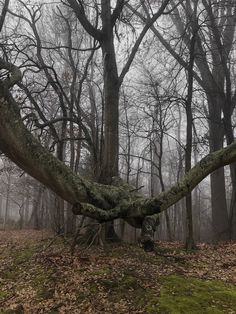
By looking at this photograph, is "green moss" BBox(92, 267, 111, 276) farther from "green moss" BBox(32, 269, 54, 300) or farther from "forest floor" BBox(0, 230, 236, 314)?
"green moss" BBox(32, 269, 54, 300)

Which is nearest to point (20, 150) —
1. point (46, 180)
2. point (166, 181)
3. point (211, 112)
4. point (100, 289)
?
point (46, 180)

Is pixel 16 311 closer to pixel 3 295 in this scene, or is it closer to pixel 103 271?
pixel 3 295

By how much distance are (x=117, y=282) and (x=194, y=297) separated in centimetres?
136

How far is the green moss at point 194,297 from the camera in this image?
5336 millimetres

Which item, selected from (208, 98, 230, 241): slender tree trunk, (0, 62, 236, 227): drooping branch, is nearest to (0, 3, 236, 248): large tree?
(0, 62, 236, 227): drooping branch

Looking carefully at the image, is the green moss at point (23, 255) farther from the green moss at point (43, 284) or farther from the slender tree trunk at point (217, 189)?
the slender tree trunk at point (217, 189)

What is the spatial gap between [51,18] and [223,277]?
1363cm

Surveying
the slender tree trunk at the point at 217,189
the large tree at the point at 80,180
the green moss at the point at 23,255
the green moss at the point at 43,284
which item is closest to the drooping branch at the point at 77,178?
the large tree at the point at 80,180

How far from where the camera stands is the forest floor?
5.59 m

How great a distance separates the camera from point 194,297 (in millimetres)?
5746

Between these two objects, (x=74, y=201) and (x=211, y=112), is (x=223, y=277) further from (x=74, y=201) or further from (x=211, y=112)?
(x=211, y=112)

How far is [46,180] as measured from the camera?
5477mm

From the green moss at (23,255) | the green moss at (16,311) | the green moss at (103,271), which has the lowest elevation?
the green moss at (16,311)

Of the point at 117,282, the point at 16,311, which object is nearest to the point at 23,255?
the point at 16,311
